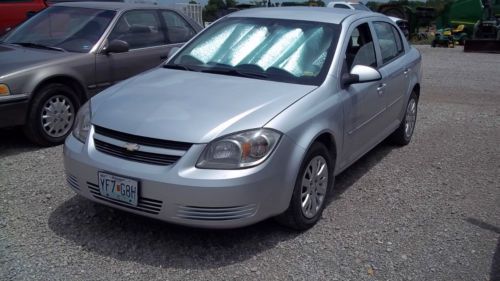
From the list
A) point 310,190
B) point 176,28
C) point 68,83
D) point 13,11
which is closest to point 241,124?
point 310,190

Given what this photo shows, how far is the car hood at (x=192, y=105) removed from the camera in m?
3.45

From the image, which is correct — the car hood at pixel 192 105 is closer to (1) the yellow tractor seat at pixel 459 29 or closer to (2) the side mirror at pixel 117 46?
(2) the side mirror at pixel 117 46

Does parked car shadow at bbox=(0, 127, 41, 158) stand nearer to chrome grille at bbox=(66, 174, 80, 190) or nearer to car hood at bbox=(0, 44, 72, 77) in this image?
car hood at bbox=(0, 44, 72, 77)

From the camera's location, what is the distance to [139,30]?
6.95 meters

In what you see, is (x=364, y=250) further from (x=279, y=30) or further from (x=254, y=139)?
(x=279, y=30)

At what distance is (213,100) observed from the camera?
12.4 ft


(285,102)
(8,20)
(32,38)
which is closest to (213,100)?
(285,102)

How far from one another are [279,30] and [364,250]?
2035 millimetres

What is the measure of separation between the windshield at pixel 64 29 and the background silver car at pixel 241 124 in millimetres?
1943

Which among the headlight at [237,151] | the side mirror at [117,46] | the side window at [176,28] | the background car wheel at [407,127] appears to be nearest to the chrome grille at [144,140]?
the headlight at [237,151]

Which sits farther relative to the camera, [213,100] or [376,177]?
[376,177]

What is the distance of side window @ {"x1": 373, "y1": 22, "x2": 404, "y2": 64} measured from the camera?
5.45 meters

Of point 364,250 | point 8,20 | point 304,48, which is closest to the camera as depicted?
point 364,250

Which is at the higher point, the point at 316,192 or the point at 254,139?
the point at 254,139
